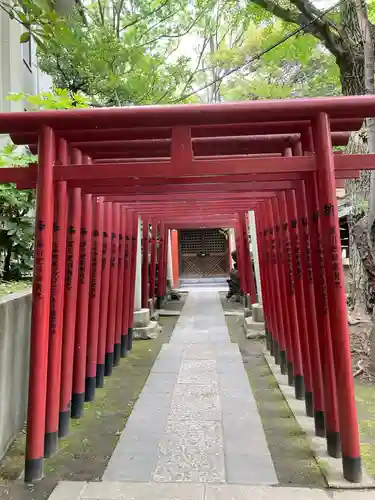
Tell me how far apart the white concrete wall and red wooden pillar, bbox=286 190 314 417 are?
9.25 ft

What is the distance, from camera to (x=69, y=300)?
4.07 m

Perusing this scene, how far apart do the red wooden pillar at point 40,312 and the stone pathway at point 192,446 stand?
362 millimetres

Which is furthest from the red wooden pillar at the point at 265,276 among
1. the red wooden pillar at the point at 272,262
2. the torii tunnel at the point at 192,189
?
the torii tunnel at the point at 192,189

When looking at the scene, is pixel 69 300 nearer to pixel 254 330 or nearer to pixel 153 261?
pixel 254 330

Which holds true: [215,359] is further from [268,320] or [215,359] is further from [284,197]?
[284,197]

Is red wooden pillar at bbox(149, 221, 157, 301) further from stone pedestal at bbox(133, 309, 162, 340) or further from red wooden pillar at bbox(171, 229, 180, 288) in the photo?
red wooden pillar at bbox(171, 229, 180, 288)

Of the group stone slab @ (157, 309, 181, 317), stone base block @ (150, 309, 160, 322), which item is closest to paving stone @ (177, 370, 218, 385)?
stone base block @ (150, 309, 160, 322)

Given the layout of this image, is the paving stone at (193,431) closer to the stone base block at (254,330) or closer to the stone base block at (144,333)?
the stone base block at (254,330)

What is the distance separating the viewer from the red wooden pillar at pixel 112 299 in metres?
6.09

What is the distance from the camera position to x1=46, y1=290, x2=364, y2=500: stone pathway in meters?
2.96

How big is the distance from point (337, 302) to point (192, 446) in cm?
183

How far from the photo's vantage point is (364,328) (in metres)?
6.48

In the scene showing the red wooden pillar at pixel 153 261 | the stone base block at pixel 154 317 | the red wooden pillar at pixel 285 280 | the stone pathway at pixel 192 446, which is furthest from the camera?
the red wooden pillar at pixel 153 261

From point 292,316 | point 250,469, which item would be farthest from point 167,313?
point 250,469
